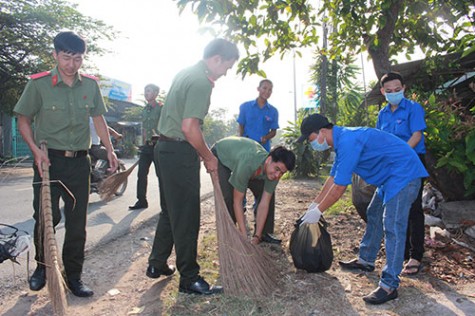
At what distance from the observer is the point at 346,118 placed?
11.6 metres

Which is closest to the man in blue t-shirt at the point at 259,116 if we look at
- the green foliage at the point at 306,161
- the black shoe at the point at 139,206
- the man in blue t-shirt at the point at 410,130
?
the man in blue t-shirt at the point at 410,130

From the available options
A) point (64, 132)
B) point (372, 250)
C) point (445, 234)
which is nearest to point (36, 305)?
point (64, 132)

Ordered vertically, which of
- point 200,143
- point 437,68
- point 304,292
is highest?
point 437,68

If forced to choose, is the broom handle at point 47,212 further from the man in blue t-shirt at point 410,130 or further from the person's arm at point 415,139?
the person's arm at point 415,139

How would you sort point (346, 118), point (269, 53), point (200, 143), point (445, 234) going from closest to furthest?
point (200, 143)
point (445, 234)
point (269, 53)
point (346, 118)

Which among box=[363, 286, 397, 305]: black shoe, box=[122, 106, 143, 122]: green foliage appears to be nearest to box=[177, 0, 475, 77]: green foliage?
box=[363, 286, 397, 305]: black shoe

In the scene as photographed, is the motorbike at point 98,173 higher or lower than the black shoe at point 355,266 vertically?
higher

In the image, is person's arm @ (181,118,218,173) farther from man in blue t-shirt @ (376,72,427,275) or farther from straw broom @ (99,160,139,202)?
straw broom @ (99,160,139,202)

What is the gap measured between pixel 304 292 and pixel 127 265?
1626 millimetres

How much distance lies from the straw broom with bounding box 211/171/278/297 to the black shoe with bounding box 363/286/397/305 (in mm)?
709

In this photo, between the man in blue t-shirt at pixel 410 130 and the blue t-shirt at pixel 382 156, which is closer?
the blue t-shirt at pixel 382 156

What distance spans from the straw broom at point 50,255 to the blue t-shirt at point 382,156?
73.8 inches

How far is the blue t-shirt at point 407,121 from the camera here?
133 inches

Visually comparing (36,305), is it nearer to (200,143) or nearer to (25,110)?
(25,110)
